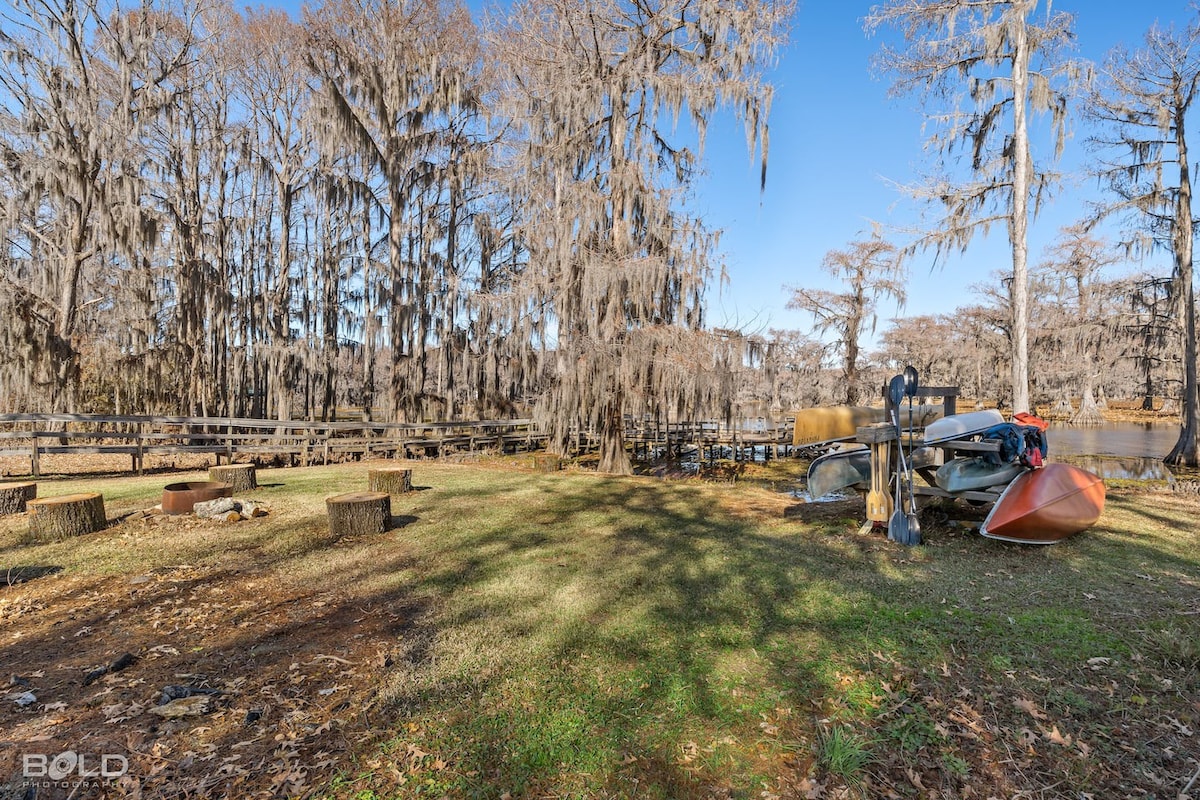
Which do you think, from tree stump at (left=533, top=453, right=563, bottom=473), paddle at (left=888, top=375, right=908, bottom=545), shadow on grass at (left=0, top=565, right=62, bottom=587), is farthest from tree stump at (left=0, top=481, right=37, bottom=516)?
paddle at (left=888, top=375, right=908, bottom=545)

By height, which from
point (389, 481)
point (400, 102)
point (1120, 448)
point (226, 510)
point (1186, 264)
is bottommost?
point (1120, 448)

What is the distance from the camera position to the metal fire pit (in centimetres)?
721

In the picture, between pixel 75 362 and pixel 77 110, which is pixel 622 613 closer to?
pixel 75 362

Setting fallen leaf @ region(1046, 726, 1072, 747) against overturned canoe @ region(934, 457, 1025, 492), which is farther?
overturned canoe @ region(934, 457, 1025, 492)

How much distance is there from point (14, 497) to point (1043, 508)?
13336 millimetres

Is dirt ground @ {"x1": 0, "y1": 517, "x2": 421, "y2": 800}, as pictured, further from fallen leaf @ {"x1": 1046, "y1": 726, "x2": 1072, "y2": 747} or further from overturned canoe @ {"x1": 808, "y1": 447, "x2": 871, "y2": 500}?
overturned canoe @ {"x1": 808, "y1": 447, "x2": 871, "y2": 500}

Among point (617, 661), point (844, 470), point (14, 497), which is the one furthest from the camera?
→ point (844, 470)

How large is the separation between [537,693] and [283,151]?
22222 mm

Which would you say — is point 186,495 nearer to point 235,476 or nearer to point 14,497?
point 235,476

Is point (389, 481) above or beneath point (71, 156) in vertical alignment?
beneath

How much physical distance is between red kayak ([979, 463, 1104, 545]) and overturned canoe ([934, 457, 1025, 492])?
0.22 m

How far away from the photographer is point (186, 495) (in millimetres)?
7266

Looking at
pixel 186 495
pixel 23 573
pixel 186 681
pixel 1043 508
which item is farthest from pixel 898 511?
pixel 186 495

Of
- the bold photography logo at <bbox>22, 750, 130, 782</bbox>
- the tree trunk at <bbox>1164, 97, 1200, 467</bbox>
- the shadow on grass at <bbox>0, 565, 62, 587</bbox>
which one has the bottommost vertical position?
the bold photography logo at <bbox>22, 750, 130, 782</bbox>
